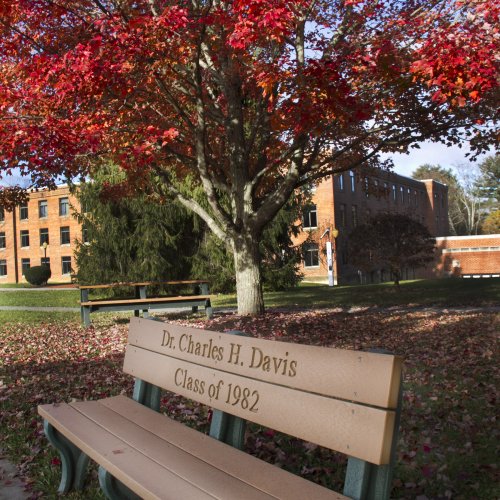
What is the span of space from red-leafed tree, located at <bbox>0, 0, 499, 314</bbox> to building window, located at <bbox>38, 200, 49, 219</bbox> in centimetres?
4201

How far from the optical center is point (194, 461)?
2979 millimetres

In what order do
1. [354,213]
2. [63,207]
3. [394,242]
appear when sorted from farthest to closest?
[63,207] < [354,213] < [394,242]

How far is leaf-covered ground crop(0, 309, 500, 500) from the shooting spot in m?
3.85

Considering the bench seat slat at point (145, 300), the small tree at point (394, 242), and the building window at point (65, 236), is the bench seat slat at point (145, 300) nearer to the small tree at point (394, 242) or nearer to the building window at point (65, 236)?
the small tree at point (394, 242)

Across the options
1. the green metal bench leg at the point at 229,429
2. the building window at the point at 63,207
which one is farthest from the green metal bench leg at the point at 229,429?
the building window at the point at 63,207

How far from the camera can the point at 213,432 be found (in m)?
3.46

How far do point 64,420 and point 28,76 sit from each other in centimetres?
792

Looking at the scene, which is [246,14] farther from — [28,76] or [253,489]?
[253,489]

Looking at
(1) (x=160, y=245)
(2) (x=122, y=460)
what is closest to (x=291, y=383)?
(2) (x=122, y=460)

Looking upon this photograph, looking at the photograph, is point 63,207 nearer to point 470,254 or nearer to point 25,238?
point 25,238

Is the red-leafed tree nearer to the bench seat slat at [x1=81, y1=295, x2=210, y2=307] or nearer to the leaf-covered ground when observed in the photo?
the bench seat slat at [x1=81, y1=295, x2=210, y2=307]

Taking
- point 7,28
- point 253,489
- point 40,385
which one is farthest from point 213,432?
point 7,28

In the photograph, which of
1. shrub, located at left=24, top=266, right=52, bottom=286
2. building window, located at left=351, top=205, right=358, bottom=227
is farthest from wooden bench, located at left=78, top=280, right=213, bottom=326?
shrub, located at left=24, top=266, right=52, bottom=286

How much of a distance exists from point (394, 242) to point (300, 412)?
1834 centimetres
